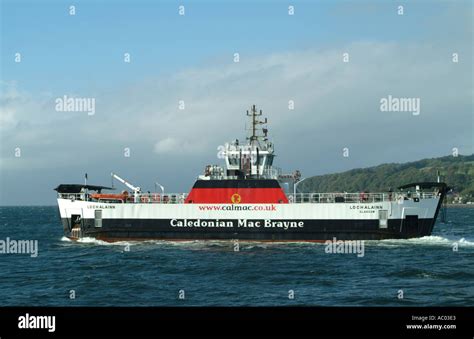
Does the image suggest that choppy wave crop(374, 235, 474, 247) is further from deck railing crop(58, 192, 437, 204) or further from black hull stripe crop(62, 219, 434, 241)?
deck railing crop(58, 192, 437, 204)

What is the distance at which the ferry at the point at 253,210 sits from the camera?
40.6 m

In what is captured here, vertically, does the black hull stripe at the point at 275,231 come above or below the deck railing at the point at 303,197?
below

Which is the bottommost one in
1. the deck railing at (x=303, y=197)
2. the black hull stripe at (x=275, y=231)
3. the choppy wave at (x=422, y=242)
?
the choppy wave at (x=422, y=242)

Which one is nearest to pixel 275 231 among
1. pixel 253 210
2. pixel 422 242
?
pixel 253 210

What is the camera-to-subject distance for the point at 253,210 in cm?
4156

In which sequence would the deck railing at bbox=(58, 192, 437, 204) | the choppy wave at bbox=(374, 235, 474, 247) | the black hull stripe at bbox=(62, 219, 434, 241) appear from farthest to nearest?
the deck railing at bbox=(58, 192, 437, 204) → the black hull stripe at bbox=(62, 219, 434, 241) → the choppy wave at bbox=(374, 235, 474, 247)

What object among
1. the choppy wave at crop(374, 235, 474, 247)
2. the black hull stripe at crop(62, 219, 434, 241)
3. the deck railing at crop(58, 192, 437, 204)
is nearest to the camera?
the choppy wave at crop(374, 235, 474, 247)

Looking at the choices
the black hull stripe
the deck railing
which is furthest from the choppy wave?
the deck railing

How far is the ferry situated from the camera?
40.6 m

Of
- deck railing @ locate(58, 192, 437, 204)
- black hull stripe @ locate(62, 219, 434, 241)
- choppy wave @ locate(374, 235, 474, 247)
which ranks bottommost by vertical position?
choppy wave @ locate(374, 235, 474, 247)

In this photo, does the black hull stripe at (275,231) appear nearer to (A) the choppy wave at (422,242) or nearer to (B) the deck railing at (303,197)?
(A) the choppy wave at (422,242)

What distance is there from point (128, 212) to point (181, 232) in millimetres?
4490

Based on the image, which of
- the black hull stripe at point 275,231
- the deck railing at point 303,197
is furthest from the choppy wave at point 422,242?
the deck railing at point 303,197
